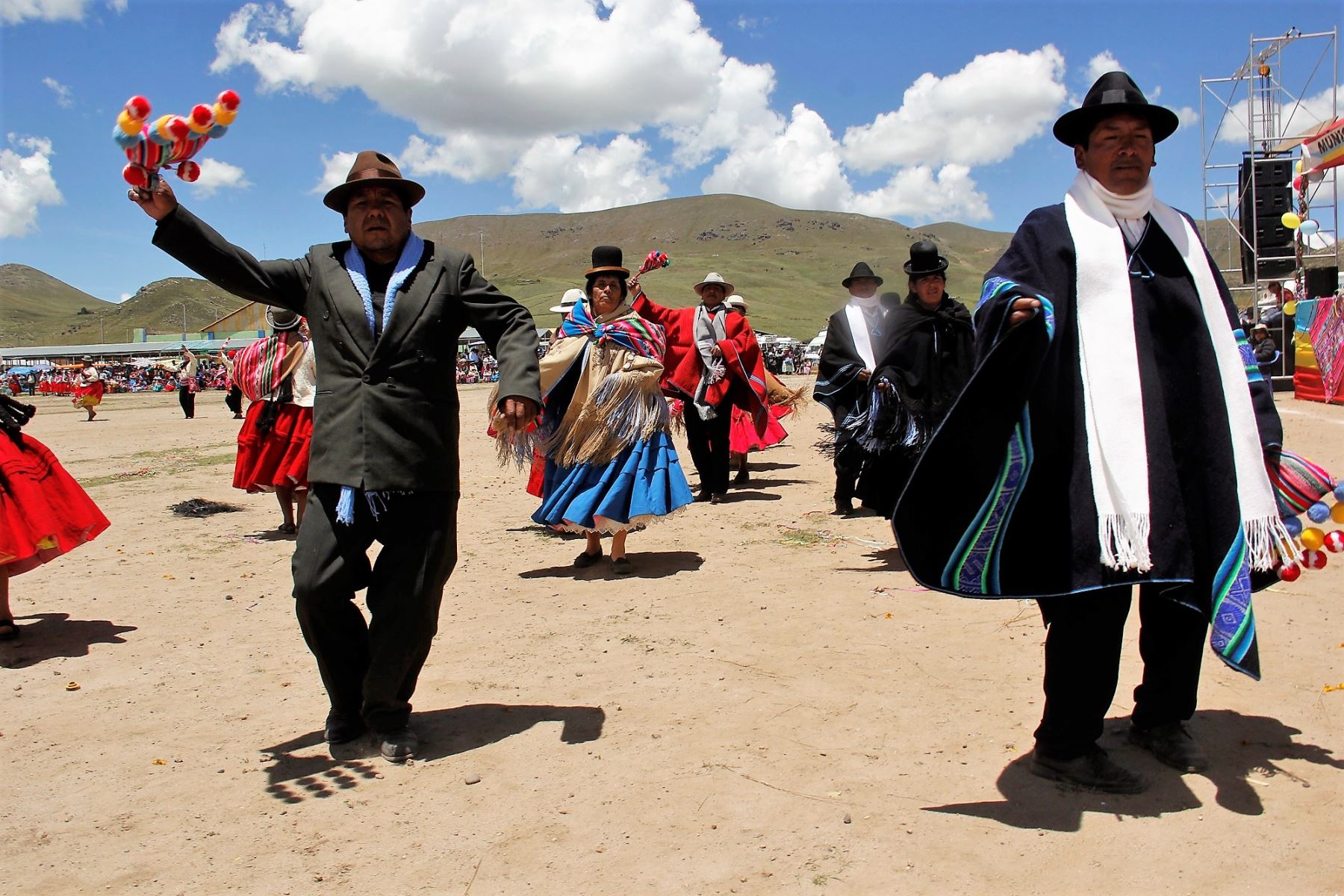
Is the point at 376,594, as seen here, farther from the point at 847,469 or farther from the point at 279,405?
the point at 847,469

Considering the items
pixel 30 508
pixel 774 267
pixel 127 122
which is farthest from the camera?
pixel 774 267

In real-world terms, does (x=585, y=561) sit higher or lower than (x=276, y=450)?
lower

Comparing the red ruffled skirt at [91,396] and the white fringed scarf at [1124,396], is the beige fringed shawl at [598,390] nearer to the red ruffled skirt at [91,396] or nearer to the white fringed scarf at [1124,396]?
the white fringed scarf at [1124,396]

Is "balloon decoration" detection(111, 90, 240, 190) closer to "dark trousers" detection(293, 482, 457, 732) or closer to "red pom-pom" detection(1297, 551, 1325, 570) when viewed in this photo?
"dark trousers" detection(293, 482, 457, 732)

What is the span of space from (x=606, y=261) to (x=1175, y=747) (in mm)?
4791

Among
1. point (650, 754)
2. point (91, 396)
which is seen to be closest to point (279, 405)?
point (650, 754)

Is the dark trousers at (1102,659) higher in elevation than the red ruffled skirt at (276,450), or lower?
lower

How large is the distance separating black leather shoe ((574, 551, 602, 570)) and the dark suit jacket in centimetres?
333

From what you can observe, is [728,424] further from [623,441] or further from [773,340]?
[773,340]

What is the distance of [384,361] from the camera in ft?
12.5

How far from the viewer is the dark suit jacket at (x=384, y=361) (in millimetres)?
3750

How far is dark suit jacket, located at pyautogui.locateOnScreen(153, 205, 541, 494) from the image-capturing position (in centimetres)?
375

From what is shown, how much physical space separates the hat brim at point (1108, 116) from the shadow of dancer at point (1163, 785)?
210cm

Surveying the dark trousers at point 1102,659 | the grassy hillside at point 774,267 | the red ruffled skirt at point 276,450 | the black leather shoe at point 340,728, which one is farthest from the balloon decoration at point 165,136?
the grassy hillside at point 774,267
